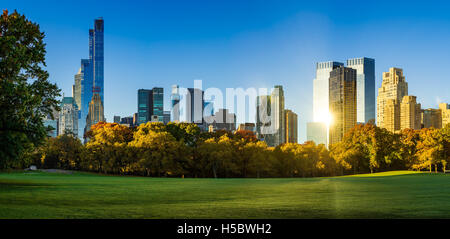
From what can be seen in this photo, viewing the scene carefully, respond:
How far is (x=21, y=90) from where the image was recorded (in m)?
25.4

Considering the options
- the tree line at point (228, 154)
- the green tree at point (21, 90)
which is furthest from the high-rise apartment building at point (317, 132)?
the green tree at point (21, 90)

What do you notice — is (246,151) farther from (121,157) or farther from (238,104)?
(121,157)

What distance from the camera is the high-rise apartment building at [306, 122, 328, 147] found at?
570ft

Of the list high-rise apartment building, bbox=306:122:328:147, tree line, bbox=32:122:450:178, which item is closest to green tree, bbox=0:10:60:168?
tree line, bbox=32:122:450:178

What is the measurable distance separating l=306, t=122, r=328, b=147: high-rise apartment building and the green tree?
14938 centimetres

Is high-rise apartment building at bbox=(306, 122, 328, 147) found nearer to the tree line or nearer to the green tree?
the tree line

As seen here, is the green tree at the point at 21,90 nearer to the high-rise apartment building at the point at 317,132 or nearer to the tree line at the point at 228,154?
the tree line at the point at 228,154

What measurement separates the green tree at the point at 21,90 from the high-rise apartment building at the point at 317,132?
149375mm

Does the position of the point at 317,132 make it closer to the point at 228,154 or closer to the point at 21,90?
the point at 228,154

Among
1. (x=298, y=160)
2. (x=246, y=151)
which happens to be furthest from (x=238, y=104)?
(x=298, y=160)

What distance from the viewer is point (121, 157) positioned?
77.6m

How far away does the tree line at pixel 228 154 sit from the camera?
76.9 m

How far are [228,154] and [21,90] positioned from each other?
55.2 meters

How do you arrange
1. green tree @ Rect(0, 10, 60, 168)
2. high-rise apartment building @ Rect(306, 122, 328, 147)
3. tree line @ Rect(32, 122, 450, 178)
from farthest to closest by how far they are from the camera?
high-rise apartment building @ Rect(306, 122, 328, 147) < tree line @ Rect(32, 122, 450, 178) < green tree @ Rect(0, 10, 60, 168)
